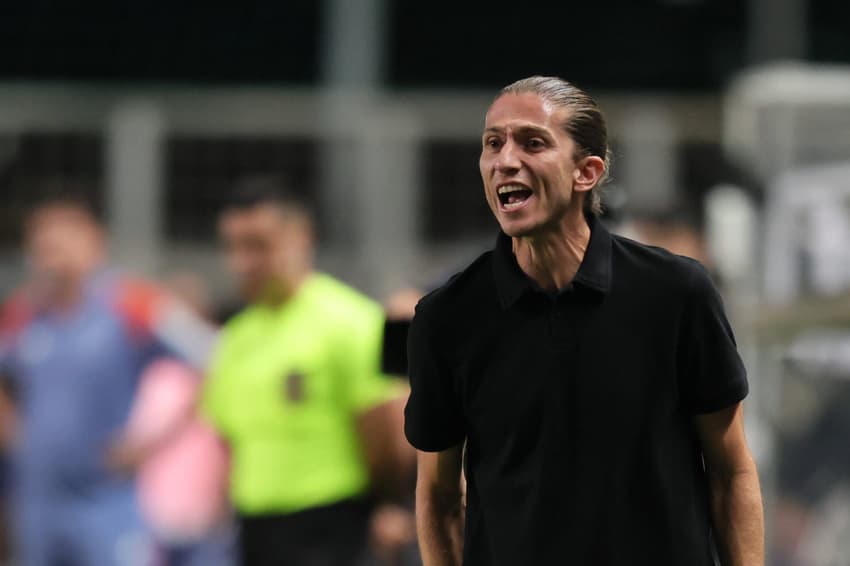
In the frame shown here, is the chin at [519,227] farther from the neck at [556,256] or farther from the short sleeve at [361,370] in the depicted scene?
the short sleeve at [361,370]

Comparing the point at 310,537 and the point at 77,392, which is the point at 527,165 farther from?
the point at 77,392

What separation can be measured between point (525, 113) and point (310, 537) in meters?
3.53

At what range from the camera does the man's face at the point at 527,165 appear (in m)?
3.10

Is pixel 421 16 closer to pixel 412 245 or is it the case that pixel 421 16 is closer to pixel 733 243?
pixel 412 245

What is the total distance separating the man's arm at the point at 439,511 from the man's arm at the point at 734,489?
45cm

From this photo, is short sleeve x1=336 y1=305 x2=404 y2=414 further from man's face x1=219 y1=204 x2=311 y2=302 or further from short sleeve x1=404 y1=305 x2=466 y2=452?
short sleeve x1=404 y1=305 x2=466 y2=452

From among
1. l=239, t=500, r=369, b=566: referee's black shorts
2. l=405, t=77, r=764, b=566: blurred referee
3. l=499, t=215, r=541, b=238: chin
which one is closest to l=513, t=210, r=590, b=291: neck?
l=405, t=77, r=764, b=566: blurred referee

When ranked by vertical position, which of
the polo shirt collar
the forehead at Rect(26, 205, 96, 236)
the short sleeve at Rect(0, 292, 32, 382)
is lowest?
the short sleeve at Rect(0, 292, 32, 382)

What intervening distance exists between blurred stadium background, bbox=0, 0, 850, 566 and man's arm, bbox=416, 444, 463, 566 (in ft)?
5.11

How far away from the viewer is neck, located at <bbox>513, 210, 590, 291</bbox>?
3.24m

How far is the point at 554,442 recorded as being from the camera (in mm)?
3146

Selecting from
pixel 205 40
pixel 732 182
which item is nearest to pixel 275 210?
pixel 732 182

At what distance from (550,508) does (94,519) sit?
5.39 metres

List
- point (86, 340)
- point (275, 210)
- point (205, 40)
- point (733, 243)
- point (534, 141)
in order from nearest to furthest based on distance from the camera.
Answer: point (534, 141), point (275, 210), point (733, 243), point (86, 340), point (205, 40)
